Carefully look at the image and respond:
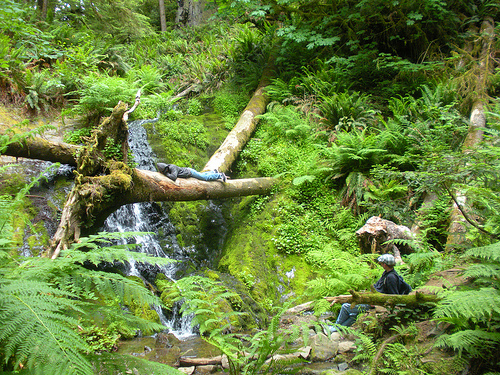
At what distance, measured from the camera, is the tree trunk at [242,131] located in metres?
7.67

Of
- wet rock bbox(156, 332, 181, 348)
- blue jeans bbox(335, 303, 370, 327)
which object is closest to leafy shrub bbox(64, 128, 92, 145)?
wet rock bbox(156, 332, 181, 348)

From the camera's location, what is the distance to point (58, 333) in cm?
111

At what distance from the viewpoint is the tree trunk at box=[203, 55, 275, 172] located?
25.2 ft

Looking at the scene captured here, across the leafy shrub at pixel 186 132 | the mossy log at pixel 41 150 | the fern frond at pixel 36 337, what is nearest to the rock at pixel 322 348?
the fern frond at pixel 36 337

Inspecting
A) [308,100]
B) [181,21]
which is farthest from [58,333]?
[181,21]

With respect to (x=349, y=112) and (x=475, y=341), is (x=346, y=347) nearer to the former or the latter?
(x=475, y=341)

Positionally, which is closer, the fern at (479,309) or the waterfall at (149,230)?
the fern at (479,309)

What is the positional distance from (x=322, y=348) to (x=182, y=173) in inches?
160

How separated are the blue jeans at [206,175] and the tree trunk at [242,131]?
0.61 m

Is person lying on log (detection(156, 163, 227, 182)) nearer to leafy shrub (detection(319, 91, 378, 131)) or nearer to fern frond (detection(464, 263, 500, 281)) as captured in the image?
leafy shrub (detection(319, 91, 378, 131))

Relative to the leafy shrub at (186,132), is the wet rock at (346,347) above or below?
below

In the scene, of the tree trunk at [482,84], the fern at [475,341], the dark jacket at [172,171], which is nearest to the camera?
the fern at [475,341]

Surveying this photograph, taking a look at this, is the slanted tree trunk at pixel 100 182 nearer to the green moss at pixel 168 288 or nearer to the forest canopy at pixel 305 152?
the forest canopy at pixel 305 152

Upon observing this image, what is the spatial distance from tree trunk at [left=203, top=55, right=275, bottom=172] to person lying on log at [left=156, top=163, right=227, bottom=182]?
63 cm
